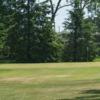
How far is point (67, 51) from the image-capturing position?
5500 cm

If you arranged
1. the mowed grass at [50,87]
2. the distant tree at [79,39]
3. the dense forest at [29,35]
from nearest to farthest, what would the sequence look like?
the mowed grass at [50,87]
the dense forest at [29,35]
the distant tree at [79,39]

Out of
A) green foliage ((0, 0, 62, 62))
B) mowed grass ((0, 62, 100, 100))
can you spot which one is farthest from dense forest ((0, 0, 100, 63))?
mowed grass ((0, 62, 100, 100))

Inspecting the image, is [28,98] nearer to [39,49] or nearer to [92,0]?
[39,49]

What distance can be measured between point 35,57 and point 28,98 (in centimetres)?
4069

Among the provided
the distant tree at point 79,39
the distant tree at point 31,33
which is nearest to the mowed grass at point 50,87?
the distant tree at point 31,33

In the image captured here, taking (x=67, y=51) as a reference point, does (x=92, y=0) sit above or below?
above

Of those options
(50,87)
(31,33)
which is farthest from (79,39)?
(50,87)

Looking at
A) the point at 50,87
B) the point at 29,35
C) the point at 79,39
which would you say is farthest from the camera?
the point at 79,39

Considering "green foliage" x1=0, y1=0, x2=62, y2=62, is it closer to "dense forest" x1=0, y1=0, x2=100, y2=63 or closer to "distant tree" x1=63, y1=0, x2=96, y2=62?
"dense forest" x1=0, y1=0, x2=100, y2=63

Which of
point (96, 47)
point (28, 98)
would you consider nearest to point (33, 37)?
point (96, 47)

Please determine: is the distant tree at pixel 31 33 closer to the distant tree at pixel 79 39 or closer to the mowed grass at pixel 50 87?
the distant tree at pixel 79 39

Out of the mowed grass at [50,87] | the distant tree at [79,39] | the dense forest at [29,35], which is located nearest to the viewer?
the mowed grass at [50,87]

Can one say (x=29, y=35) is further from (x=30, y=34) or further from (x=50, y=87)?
(x=50, y=87)

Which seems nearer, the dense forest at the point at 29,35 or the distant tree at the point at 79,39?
the dense forest at the point at 29,35
